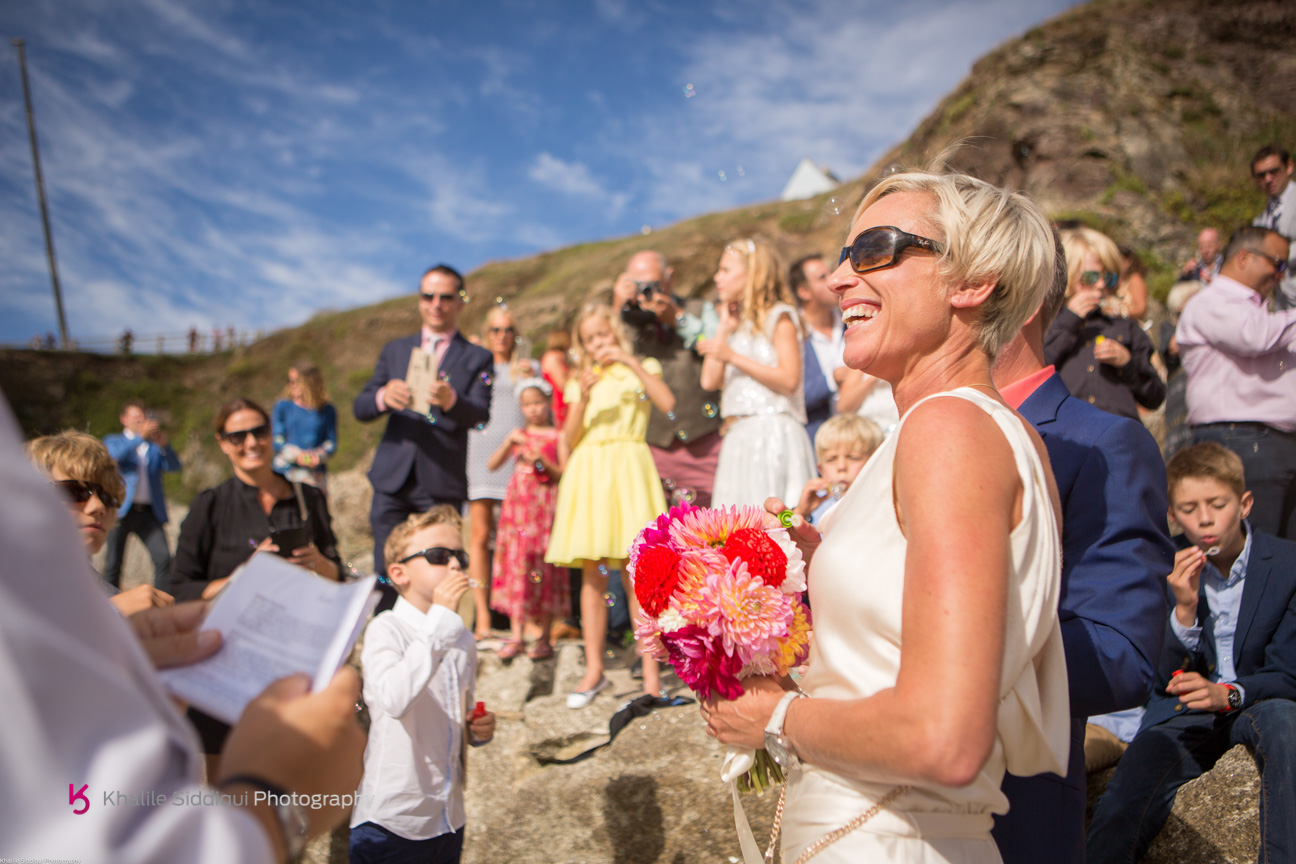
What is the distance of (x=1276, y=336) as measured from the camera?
4090 mm

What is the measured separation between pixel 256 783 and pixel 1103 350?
4782 millimetres

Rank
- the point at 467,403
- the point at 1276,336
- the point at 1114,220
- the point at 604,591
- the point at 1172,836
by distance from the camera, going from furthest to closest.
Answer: the point at 1114,220 < the point at 467,403 < the point at 604,591 < the point at 1276,336 < the point at 1172,836

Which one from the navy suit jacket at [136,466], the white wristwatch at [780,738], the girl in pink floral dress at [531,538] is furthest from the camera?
the navy suit jacket at [136,466]

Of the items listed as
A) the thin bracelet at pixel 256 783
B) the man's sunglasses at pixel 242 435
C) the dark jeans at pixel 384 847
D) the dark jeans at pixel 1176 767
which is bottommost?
the dark jeans at pixel 384 847

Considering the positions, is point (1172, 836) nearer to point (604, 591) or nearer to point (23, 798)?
point (604, 591)

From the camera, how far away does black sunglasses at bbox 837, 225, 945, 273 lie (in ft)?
5.21

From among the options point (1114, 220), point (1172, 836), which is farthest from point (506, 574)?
point (1114, 220)

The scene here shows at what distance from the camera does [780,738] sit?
147 centimetres

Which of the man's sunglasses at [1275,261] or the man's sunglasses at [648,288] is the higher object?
the man's sunglasses at [648,288]

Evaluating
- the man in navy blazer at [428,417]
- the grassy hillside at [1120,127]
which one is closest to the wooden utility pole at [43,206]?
the grassy hillside at [1120,127]

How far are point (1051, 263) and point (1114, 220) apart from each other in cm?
1425

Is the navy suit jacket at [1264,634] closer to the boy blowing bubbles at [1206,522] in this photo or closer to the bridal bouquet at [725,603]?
the boy blowing bubbles at [1206,522]

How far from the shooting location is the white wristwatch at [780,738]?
1.47m

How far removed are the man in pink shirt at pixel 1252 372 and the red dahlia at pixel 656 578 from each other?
3.93m
